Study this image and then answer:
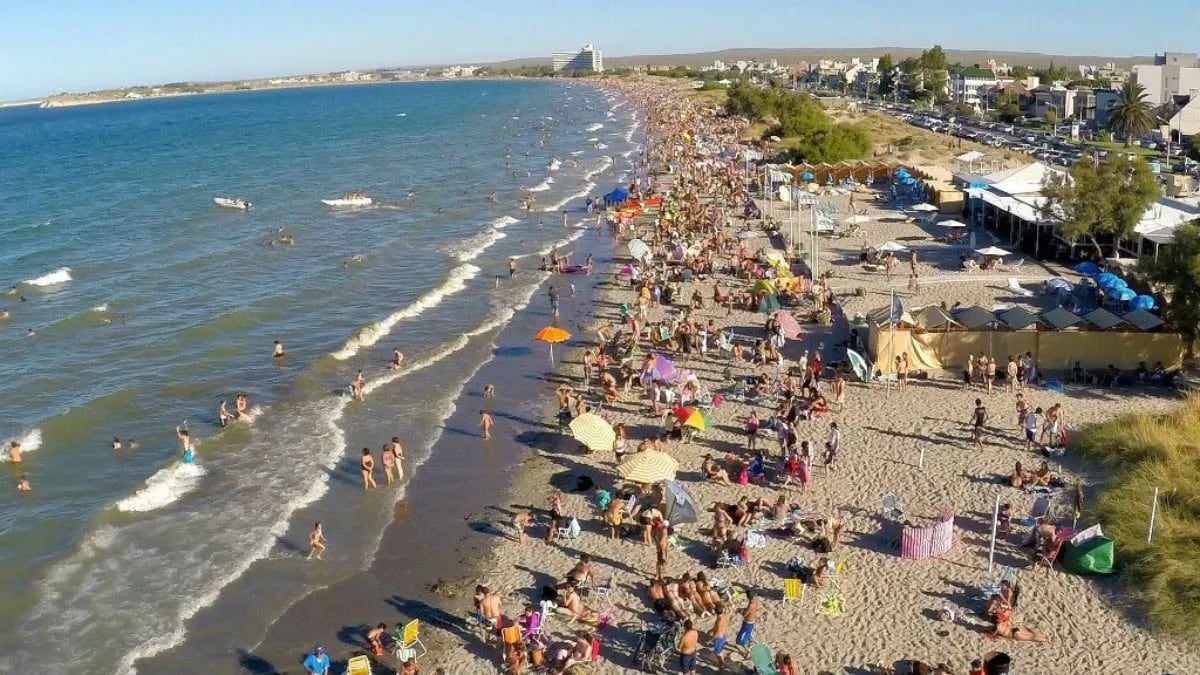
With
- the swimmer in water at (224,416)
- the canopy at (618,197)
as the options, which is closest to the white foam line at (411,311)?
the swimmer in water at (224,416)

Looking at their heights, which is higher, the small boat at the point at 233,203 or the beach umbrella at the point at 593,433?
the small boat at the point at 233,203

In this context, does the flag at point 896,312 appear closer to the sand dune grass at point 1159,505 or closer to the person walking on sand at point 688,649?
the sand dune grass at point 1159,505

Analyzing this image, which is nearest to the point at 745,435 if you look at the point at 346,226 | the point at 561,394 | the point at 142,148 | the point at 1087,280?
the point at 561,394

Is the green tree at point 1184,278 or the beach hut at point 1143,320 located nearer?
the green tree at point 1184,278

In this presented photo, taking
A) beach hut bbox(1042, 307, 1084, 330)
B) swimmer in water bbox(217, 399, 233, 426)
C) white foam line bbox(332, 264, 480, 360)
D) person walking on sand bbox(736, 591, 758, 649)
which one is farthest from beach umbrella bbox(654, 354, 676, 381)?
swimmer in water bbox(217, 399, 233, 426)

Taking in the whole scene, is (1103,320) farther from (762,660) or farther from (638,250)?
(638,250)

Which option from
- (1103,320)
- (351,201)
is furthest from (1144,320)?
(351,201)

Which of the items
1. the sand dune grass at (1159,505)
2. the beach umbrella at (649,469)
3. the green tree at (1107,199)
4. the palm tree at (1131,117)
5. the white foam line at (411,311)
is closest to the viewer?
the sand dune grass at (1159,505)
